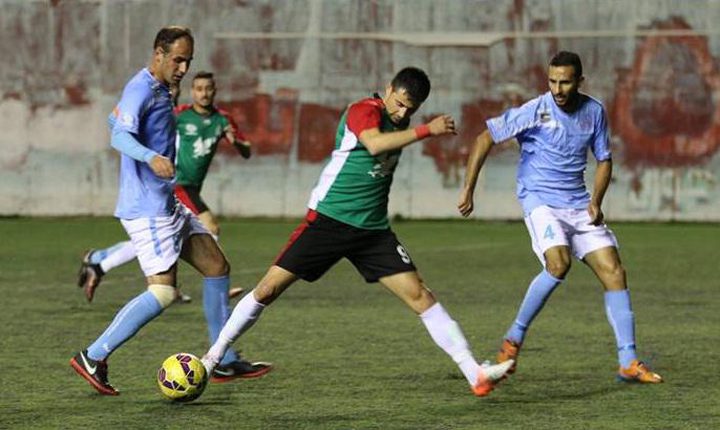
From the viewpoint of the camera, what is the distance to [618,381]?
954 cm

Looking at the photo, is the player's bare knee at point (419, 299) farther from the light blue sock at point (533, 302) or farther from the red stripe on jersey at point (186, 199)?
the red stripe on jersey at point (186, 199)

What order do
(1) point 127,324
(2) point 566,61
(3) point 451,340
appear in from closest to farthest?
(3) point 451,340
(1) point 127,324
(2) point 566,61

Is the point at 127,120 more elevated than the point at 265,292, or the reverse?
the point at 127,120

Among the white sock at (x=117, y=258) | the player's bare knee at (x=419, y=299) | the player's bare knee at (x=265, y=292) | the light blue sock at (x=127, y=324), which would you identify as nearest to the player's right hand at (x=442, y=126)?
the player's bare knee at (x=419, y=299)

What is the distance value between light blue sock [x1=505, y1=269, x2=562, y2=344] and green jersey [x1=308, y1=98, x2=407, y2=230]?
4.59ft

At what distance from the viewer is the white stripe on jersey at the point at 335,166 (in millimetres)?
8750

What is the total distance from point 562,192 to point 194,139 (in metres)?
5.27

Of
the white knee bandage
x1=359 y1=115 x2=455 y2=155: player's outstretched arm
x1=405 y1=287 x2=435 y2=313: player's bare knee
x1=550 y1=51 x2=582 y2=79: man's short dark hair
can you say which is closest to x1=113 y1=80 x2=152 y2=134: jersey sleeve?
the white knee bandage

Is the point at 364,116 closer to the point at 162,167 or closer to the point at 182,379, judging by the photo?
the point at 162,167


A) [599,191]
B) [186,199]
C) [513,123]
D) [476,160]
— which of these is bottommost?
[186,199]

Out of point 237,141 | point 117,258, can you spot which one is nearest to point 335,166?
point 237,141

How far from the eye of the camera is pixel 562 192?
10.0m

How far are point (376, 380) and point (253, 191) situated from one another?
14941 millimetres

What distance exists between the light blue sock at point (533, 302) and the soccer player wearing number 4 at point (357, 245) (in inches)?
42.1
